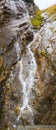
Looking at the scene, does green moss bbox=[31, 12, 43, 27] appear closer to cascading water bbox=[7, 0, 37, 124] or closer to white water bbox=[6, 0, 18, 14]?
white water bbox=[6, 0, 18, 14]

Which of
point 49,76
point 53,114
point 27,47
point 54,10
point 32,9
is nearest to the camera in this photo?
point 53,114

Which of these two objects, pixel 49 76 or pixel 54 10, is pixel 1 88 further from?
pixel 54 10

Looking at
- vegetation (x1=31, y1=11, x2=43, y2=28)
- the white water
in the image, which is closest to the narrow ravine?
the white water

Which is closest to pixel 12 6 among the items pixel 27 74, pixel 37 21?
pixel 37 21

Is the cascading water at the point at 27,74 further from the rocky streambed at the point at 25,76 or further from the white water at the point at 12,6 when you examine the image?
the white water at the point at 12,6

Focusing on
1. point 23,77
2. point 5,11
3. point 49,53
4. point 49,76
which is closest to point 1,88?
point 23,77

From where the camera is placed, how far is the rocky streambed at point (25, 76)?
720 inches

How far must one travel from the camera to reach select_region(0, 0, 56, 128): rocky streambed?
18.3 metres

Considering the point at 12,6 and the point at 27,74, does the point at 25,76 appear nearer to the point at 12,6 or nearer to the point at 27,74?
the point at 27,74

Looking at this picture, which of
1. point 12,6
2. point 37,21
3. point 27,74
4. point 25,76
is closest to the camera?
point 25,76

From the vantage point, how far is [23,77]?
2084 centimetres

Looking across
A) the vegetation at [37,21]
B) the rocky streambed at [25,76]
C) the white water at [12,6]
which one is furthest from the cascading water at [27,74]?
the vegetation at [37,21]

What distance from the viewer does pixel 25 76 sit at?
69.0 feet

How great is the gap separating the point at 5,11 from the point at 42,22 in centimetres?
693
